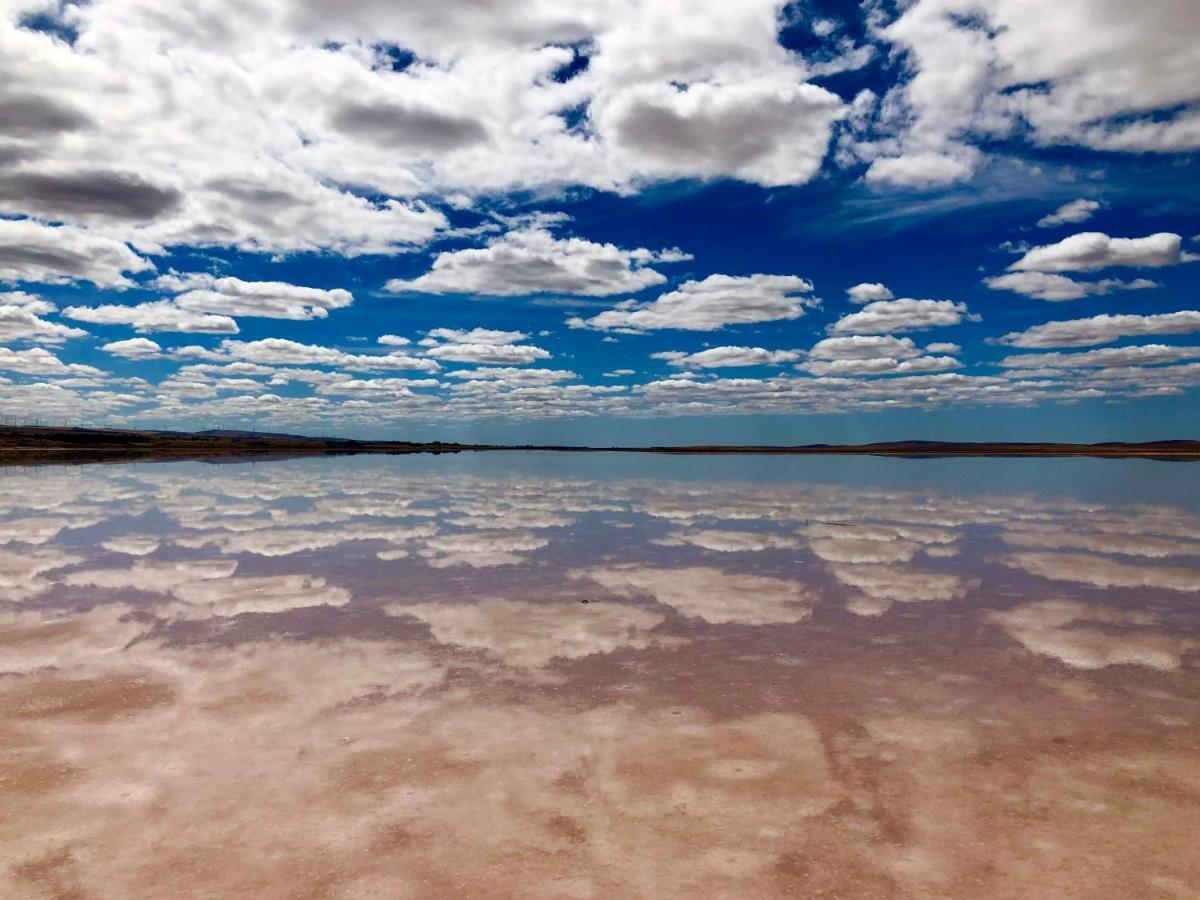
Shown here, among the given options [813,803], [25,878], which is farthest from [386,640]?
[813,803]

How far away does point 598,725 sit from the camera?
8.41 metres

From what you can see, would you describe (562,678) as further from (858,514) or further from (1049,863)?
(858,514)

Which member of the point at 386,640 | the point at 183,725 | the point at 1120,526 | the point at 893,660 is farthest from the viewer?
the point at 1120,526

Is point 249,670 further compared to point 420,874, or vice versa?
point 249,670

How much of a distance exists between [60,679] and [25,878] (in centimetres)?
525

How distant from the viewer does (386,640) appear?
1180cm

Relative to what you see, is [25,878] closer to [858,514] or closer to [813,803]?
[813,803]

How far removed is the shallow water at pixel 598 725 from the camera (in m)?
5.74

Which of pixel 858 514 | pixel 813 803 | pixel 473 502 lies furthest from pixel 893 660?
pixel 473 502

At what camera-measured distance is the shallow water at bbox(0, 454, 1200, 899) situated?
18.8 feet

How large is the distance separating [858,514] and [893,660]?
67.0ft

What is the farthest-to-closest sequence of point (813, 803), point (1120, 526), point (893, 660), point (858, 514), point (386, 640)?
point (858, 514) < point (1120, 526) < point (386, 640) < point (893, 660) < point (813, 803)

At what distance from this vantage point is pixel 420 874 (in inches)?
220

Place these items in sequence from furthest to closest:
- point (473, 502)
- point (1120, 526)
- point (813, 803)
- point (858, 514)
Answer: point (473, 502) → point (858, 514) → point (1120, 526) → point (813, 803)
